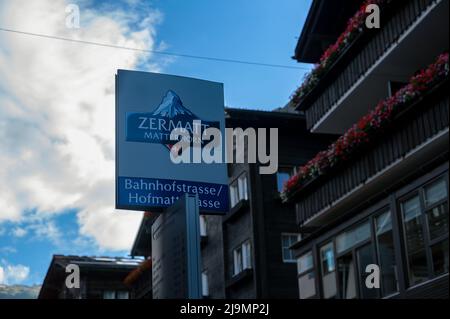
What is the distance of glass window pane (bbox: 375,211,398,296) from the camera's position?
18.8 meters

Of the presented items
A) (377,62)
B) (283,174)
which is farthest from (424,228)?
(283,174)

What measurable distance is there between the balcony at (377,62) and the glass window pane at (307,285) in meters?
4.54

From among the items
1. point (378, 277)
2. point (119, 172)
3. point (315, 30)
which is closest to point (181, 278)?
point (119, 172)

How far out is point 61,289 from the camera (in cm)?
5716

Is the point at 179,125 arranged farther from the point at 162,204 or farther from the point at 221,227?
the point at 221,227

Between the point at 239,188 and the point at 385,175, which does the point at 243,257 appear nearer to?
the point at 239,188

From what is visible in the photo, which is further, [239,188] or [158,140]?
[239,188]

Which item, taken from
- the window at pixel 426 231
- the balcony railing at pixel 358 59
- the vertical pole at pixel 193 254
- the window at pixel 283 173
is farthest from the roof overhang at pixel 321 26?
the vertical pole at pixel 193 254

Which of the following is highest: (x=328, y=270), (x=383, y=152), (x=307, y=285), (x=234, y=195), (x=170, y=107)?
(x=234, y=195)

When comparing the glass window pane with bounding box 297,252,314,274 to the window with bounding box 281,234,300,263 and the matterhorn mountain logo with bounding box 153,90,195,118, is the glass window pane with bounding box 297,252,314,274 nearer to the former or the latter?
the window with bounding box 281,234,300,263

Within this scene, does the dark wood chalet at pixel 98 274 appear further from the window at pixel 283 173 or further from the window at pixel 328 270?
the window at pixel 328 270

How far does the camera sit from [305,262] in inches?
953

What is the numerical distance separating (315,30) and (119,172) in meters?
20.2

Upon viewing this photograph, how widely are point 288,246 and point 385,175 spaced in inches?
494
